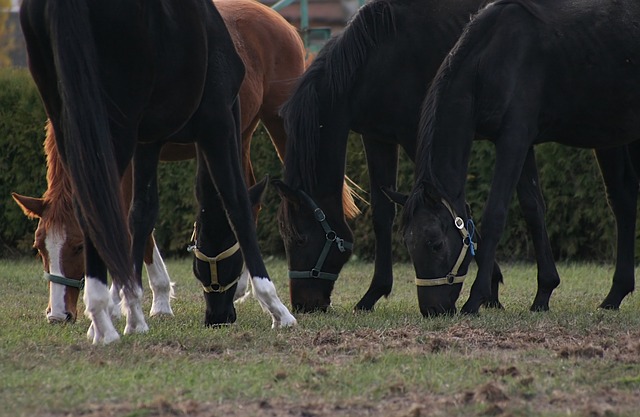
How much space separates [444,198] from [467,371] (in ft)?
6.60

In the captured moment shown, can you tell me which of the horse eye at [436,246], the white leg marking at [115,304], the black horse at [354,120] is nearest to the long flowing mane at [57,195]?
the white leg marking at [115,304]

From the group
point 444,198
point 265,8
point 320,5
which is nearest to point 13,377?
point 444,198

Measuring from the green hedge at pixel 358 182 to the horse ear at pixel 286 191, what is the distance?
13.6 ft

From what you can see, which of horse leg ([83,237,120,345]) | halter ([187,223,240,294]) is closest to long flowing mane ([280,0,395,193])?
halter ([187,223,240,294])

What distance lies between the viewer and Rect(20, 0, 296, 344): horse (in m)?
4.68

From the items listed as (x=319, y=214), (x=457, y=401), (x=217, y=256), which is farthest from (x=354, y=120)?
(x=457, y=401)

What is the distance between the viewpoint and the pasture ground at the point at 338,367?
151 inches

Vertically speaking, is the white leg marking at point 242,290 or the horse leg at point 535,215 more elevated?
the horse leg at point 535,215

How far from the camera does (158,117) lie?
532cm

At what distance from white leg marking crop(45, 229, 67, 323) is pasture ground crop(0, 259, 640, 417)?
0.53ft

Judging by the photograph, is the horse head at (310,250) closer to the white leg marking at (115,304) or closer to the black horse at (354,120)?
the black horse at (354,120)

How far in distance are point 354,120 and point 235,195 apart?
158 cm

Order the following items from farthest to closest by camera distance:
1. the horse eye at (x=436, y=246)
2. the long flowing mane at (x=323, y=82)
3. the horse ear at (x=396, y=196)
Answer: the long flowing mane at (x=323, y=82)
the horse ear at (x=396, y=196)
the horse eye at (x=436, y=246)

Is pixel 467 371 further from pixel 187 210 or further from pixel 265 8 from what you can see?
pixel 187 210
